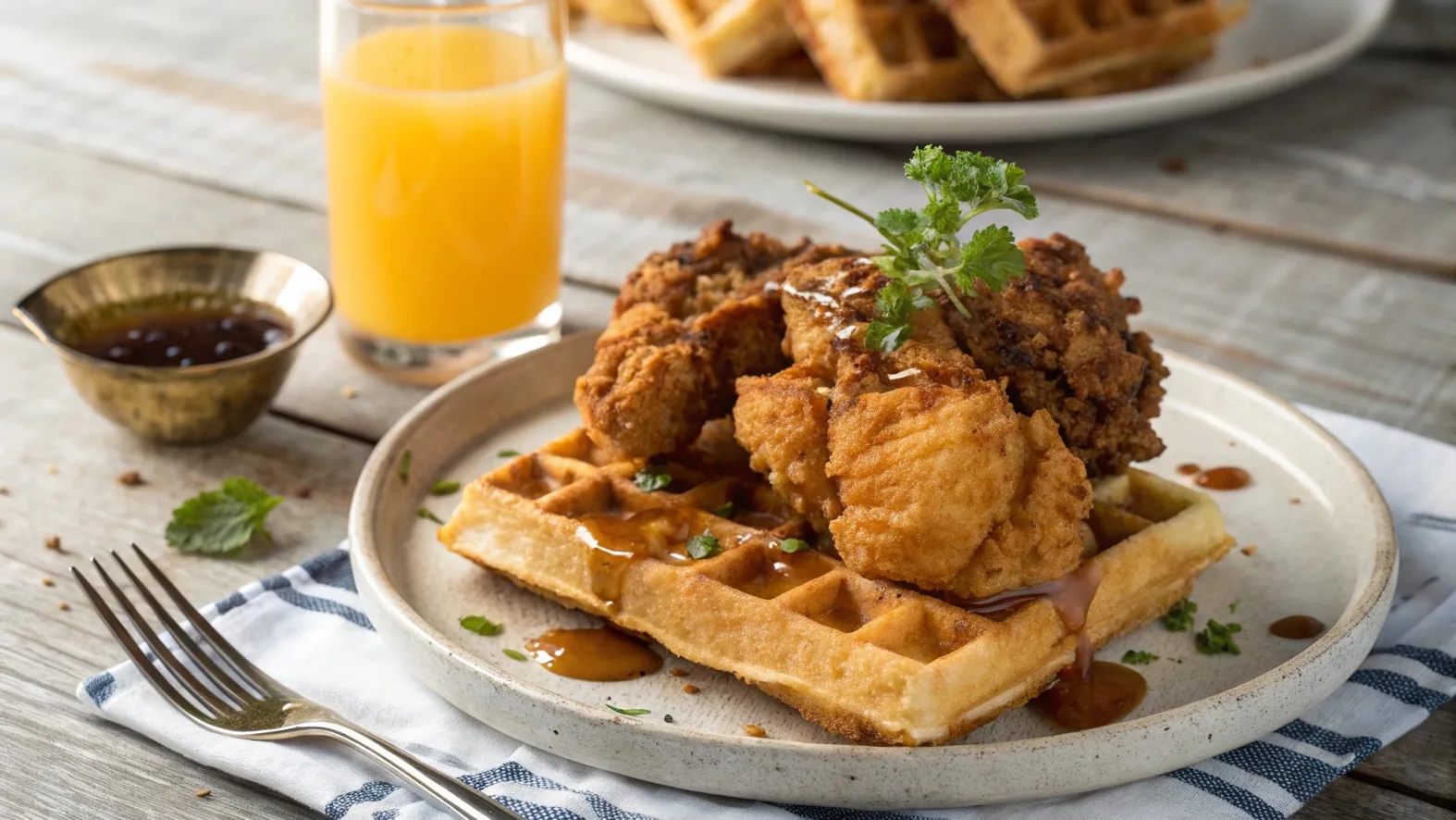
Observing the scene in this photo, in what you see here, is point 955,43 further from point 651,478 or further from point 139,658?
point 139,658

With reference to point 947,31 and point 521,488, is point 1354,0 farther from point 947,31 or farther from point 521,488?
point 521,488

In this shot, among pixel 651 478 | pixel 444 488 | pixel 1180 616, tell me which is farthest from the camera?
pixel 444 488

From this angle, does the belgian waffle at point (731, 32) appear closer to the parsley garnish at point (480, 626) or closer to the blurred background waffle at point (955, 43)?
the blurred background waffle at point (955, 43)

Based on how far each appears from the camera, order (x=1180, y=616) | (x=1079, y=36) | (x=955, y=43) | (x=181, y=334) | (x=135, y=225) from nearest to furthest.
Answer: (x=1180, y=616) → (x=181, y=334) → (x=135, y=225) → (x=1079, y=36) → (x=955, y=43)

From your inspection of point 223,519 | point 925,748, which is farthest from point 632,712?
point 223,519

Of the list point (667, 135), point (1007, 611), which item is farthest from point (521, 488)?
point (667, 135)

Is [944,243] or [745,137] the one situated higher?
[944,243]
